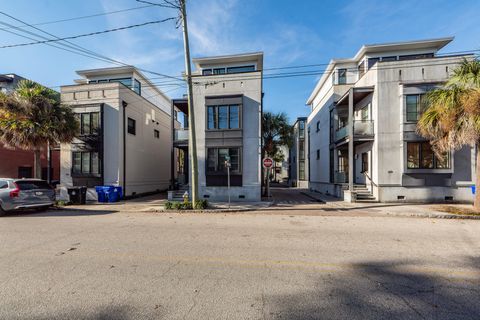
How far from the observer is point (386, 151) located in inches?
572

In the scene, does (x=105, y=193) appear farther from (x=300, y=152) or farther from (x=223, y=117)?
(x=300, y=152)

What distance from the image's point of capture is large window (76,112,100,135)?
16.9 meters

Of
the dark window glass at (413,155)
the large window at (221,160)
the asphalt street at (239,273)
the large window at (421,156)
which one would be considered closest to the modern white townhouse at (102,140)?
the large window at (221,160)

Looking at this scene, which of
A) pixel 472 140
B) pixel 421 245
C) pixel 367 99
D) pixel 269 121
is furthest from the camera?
pixel 269 121

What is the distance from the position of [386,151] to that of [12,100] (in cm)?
2246

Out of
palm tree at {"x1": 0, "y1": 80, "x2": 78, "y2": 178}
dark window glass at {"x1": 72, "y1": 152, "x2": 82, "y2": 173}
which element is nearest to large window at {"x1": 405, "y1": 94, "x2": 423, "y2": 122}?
palm tree at {"x1": 0, "y1": 80, "x2": 78, "y2": 178}

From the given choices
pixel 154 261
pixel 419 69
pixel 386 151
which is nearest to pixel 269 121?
pixel 386 151

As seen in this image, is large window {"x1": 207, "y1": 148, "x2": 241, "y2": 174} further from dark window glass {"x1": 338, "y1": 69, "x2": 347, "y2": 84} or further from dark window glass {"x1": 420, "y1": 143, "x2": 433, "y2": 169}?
dark window glass {"x1": 338, "y1": 69, "x2": 347, "y2": 84}

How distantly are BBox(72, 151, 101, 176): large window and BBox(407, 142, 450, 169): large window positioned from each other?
21.0m

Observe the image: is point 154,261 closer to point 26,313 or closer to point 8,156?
point 26,313

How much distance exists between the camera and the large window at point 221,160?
50.8 ft

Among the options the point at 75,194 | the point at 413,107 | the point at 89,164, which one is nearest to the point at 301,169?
the point at 413,107

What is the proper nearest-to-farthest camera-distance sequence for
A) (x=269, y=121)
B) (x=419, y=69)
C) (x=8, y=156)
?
(x=419, y=69) → (x=269, y=121) → (x=8, y=156)

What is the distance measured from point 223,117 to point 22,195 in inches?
437
